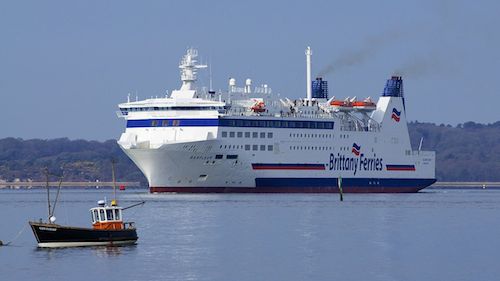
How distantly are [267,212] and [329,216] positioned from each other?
440cm

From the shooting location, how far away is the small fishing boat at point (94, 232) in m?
53.2

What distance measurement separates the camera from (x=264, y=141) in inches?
3986

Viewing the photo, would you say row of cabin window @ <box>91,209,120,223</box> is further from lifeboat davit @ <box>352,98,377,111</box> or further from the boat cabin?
lifeboat davit @ <box>352,98,377,111</box>

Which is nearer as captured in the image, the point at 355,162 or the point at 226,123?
the point at 226,123

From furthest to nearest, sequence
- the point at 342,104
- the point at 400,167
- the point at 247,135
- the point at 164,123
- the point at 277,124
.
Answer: the point at 400,167, the point at 342,104, the point at 277,124, the point at 247,135, the point at 164,123

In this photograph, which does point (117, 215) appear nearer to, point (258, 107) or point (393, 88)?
point (258, 107)

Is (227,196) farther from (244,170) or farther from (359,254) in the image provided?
(359,254)

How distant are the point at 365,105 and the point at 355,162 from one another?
489 centimetres

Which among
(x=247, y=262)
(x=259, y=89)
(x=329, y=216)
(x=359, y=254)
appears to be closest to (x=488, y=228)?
(x=329, y=216)

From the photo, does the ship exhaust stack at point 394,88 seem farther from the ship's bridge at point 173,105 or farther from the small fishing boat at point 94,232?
the small fishing boat at point 94,232

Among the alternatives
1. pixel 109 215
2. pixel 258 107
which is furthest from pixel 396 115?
pixel 109 215

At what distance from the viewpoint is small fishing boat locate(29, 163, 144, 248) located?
5316cm

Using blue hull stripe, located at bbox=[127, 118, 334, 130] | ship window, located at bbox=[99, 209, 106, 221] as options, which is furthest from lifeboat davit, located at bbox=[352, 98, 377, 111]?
ship window, located at bbox=[99, 209, 106, 221]

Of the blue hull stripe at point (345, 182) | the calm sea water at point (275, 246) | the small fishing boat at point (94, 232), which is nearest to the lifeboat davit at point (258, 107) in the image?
the blue hull stripe at point (345, 182)
